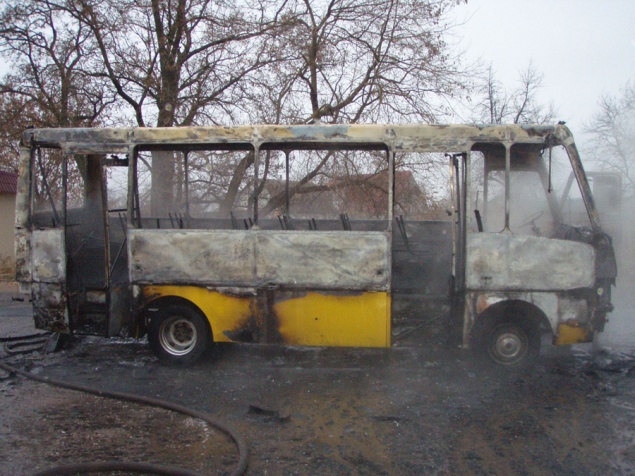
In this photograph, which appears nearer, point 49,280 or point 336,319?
point 336,319

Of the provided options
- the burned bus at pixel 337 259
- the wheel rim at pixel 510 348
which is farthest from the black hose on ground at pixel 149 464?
the wheel rim at pixel 510 348

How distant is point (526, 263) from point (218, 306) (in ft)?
12.1

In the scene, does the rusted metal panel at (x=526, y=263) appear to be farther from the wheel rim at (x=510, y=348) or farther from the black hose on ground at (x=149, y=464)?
the black hose on ground at (x=149, y=464)

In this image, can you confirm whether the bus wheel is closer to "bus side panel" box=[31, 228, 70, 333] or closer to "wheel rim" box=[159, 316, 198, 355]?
"wheel rim" box=[159, 316, 198, 355]

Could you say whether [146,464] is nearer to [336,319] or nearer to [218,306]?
[218,306]

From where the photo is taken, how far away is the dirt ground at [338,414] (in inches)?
167

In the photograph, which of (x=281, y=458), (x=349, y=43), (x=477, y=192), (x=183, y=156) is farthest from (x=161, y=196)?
(x=349, y=43)

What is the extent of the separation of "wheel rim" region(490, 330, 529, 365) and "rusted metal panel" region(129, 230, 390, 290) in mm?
1495

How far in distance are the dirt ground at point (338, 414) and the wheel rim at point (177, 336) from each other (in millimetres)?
311

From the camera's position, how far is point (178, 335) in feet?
23.1

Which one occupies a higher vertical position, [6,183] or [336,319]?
[6,183]

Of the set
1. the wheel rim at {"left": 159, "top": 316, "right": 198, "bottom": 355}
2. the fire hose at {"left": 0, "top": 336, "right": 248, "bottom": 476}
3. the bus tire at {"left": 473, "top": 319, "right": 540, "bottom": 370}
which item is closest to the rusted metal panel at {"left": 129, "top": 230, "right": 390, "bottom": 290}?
the wheel rim at {"left": 159, "top": 316, "right": 198, "bottom": 355}

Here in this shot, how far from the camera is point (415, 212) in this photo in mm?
8461

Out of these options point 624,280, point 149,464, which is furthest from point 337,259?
point 624,280
